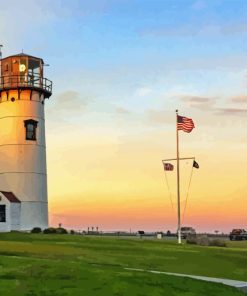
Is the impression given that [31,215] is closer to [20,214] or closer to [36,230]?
[20,214]

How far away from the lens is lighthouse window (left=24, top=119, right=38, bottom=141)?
192 ft

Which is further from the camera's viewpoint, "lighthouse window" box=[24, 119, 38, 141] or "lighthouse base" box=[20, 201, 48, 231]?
"lighthouse window" box=[24, 119, 38, 141]

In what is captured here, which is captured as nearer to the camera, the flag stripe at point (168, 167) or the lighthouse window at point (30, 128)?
the flag stripe at point (168, 167)

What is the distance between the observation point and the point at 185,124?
162 feet

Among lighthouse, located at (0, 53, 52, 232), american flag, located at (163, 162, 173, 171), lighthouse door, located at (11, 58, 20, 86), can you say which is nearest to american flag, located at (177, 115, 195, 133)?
american flag, located at (163, 162, 173, 171)

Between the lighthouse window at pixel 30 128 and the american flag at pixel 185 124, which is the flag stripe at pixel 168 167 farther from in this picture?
the lighthouse window at pixel 30 128

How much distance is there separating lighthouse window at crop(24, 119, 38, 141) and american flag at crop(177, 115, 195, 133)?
625 inches

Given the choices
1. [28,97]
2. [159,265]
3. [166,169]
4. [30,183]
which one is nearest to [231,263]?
[159,265]

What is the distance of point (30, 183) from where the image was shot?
57.2m

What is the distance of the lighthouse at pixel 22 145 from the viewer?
2233 inches

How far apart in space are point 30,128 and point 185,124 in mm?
A: 17090

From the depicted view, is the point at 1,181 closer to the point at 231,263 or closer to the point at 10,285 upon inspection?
the point at 231,263

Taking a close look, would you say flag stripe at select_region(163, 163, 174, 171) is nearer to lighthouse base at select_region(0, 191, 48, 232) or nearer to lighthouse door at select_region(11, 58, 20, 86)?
lighthouse base at select_region(0, 191, 48, 232)

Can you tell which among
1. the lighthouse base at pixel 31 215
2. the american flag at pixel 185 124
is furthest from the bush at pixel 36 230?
the american flag at pixel 185 124
